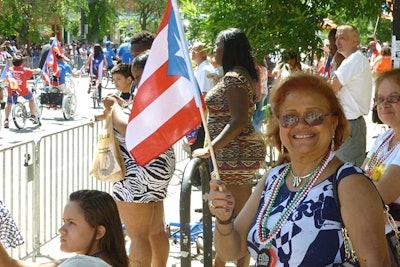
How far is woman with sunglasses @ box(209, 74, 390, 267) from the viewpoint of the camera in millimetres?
2809

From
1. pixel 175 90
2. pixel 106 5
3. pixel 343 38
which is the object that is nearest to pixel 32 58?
pixel 106 5

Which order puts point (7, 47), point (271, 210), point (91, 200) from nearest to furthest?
point (271, 210)
point (91, 200)
point (7, 47)

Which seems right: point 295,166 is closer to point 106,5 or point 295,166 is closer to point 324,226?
point 324,226

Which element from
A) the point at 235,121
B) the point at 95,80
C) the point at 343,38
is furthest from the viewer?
the point at 95,80

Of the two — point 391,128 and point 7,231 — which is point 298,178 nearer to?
point 391,128

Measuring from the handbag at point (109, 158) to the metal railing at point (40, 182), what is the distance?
1.09 metres

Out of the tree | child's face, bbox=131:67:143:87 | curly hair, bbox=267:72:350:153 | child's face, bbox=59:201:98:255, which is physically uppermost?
the tree

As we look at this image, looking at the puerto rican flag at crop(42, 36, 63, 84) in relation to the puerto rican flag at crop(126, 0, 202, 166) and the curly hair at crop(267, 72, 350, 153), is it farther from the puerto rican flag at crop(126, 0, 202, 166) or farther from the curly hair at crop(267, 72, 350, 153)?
the curly hair at crop(267, 72, 350, 153)

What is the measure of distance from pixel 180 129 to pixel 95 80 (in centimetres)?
2244

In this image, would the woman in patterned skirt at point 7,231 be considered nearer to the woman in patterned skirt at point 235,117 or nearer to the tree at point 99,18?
the woman in patterned skirt at point 235,117

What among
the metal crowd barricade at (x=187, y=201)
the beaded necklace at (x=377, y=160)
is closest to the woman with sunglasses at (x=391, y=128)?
the beaded necklace at (x=377, y=160)

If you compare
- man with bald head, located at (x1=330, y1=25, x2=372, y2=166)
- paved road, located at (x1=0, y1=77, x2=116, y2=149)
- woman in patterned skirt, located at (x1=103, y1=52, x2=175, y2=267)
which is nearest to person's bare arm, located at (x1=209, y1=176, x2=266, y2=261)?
woman in patterned skirt, located at (x1=103, y1=52, x2=175, y2=267)

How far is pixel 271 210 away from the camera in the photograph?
308 centimetres

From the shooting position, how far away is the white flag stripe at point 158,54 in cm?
377
